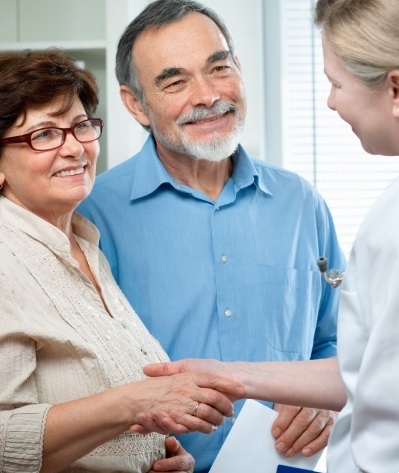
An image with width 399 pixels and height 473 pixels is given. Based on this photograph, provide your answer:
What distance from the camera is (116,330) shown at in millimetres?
1882

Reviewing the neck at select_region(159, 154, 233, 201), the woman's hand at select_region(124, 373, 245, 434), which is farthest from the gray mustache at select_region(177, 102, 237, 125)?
the woman's hand at select_region(124, 373, 245, 434)

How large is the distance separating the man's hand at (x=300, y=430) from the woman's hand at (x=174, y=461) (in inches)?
7.9

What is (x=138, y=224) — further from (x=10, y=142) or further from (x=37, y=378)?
(x=37, y=378)

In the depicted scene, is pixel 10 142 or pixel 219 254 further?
pixel 219 254

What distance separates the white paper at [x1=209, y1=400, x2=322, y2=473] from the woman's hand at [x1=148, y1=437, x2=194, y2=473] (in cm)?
6

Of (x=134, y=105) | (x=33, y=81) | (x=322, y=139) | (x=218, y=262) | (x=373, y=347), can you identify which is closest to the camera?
(x=373, y=347)

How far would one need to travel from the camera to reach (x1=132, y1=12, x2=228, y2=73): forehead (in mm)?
2299

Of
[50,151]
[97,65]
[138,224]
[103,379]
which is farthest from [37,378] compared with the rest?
[97,65]

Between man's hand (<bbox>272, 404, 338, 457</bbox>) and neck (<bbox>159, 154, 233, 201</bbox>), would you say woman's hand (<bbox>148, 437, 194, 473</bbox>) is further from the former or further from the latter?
neck (<bbox>159, 154, 233, 201</bbox>)

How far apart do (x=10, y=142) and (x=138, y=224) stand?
0.48m

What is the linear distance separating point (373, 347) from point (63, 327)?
691mm

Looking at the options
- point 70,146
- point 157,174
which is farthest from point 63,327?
point 157,174

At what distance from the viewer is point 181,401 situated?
5.76ft

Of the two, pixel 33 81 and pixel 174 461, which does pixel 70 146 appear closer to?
pixel 33 81
